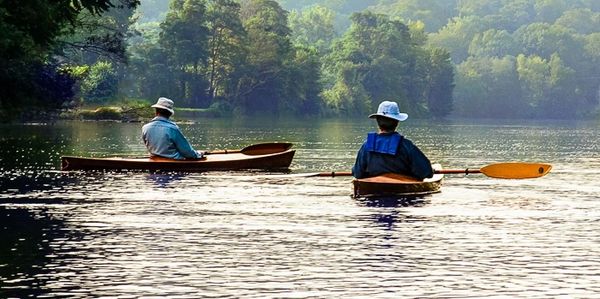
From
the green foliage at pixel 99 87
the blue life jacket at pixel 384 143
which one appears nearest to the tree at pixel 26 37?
the blue life jacket at pixel 384 143

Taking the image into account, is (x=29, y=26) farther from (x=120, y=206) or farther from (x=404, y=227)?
(x=404, y=227)

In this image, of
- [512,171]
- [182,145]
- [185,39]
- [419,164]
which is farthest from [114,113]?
[419,164]

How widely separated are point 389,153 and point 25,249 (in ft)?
26.1

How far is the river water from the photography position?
12500 millimetres

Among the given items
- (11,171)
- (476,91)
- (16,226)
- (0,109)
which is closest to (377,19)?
(476,91)

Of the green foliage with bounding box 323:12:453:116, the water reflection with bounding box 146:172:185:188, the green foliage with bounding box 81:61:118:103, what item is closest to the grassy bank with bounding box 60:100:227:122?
the green foliage with bounding box 81:61:118:103

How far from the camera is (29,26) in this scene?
3444 cm

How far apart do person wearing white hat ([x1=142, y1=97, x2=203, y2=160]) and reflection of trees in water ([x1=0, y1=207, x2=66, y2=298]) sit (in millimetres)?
7928

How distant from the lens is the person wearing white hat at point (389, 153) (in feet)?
67.7

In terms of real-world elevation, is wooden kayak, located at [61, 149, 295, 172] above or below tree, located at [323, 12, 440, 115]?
below

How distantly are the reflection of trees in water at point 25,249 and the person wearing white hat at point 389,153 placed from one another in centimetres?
590

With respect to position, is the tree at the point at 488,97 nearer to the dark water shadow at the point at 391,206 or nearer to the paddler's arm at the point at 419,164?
the paddler's arm at the point at 419,164

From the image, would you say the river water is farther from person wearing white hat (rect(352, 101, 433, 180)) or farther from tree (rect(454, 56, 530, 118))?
tree (rect(454, 56, 530, 118))

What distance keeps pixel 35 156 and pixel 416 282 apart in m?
22.8
